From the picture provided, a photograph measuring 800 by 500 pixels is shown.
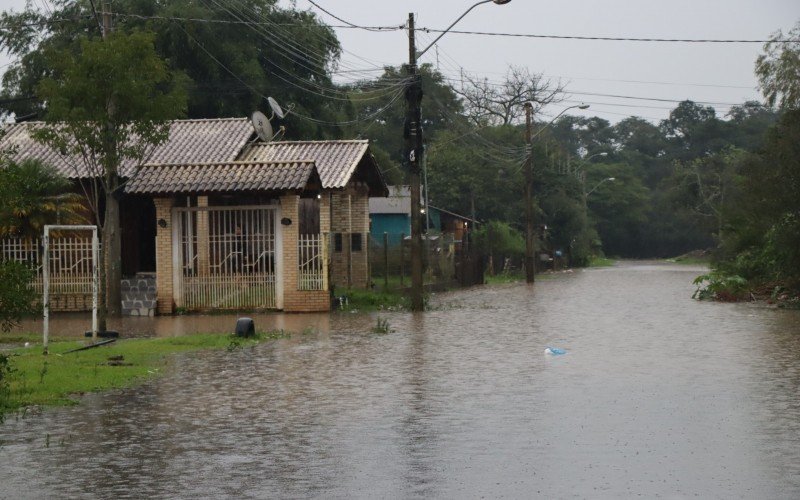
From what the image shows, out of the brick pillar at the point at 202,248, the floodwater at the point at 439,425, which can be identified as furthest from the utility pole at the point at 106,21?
the floodwater at the point at 439,425

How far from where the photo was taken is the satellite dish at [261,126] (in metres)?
38.6

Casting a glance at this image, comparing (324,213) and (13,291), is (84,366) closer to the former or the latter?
(13,291)

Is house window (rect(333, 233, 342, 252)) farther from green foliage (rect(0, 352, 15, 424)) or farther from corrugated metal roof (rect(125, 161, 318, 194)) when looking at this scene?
green foliage (rect(0, 352, 15, 424))

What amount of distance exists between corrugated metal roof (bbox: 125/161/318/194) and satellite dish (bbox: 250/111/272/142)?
6.72m

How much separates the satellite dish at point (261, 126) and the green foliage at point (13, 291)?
86.2ft

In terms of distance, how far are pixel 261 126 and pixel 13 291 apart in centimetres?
2743

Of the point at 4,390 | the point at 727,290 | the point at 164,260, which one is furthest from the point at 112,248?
the point at 727,290

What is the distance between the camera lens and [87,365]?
56.5 feet

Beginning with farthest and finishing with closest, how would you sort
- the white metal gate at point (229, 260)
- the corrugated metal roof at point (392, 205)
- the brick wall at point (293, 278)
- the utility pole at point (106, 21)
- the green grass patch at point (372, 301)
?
the corrugated metal roof at point (392, 205)
the green grass patch at point (372, 301)
the white metal gate at point (229, 260)
the brick wall at point (293, 278)
the utility pole at point (106, 21)

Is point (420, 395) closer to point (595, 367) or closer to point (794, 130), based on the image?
point (595, 367)

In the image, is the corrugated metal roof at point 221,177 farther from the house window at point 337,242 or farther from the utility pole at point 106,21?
the house window at point 337,242

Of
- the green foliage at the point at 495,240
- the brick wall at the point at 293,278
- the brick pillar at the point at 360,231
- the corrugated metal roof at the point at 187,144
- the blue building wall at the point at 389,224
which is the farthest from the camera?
the green foliage at the point at 495,240

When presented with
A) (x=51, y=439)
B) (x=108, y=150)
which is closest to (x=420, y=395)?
(x=51, y=439)

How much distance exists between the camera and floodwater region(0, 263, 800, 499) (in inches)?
348
